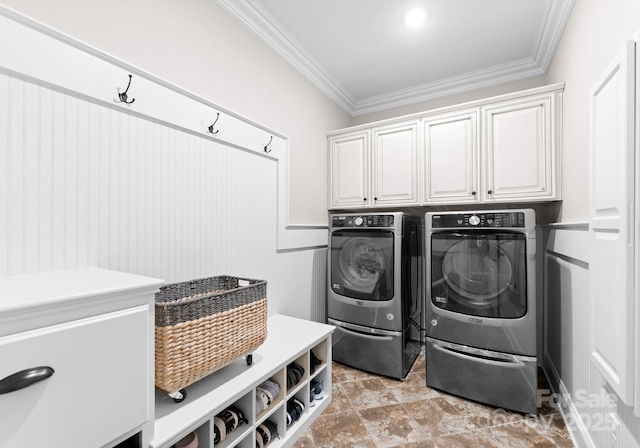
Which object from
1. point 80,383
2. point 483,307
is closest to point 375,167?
point 483,307

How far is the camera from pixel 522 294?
1.75 metres

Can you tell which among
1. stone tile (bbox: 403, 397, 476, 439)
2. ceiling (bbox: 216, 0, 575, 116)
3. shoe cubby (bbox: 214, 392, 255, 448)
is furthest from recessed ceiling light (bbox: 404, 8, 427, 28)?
stone tile (bbox: 403, 397, 476, 439)

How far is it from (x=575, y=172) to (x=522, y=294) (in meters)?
0.77

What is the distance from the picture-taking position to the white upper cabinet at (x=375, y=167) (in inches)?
99.0

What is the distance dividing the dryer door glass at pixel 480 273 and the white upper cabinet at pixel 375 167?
0.64m

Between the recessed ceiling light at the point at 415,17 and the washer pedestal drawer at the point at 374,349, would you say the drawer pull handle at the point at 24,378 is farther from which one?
the recessed ceiling light at the point at 415,17

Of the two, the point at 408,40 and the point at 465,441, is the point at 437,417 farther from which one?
the point at 408,40

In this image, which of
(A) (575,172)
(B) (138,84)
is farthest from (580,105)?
(B) (138,84)

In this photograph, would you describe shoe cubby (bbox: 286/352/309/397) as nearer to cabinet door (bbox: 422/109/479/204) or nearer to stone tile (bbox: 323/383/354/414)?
stone tile (bbox: 323/383/354/414)

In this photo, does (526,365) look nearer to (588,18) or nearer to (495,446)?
(495,446)

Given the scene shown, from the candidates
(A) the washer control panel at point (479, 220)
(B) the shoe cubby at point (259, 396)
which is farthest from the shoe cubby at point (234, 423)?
(A) the washer control panel at point (479, 220)

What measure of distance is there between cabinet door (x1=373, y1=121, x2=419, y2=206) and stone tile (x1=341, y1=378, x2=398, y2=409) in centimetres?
144

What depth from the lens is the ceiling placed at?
1848mm

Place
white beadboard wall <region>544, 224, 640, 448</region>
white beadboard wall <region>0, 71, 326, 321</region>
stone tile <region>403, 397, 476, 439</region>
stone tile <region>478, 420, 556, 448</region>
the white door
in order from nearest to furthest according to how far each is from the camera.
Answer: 1. the white door
2. white beadboard wall <region>0, 71, 326, 321</region>
3. white beadboard wall <region>544, 224, 640, 448</region>
4. stone tile <region>478, 420, 556, 448</region>
5. stone tile <region>403, 397, 476, 439</region>
